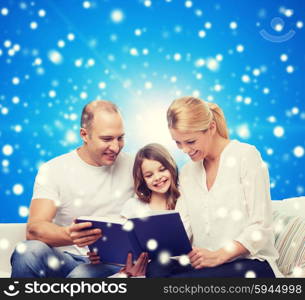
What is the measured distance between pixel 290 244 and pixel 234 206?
0.30 m

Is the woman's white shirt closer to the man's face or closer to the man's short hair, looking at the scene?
the man's face

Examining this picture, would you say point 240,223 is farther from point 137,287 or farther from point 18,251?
point 18,251

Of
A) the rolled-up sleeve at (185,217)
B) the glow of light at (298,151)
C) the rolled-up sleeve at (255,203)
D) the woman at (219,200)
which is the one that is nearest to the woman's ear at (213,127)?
the woman at (219,200)

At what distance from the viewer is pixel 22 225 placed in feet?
7.36

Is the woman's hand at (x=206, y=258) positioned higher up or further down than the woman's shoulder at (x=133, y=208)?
further down

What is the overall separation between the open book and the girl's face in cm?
28

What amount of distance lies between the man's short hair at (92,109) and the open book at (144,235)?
1.70 ft

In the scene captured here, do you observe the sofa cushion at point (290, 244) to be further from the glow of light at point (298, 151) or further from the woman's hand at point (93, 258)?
the woman's hand at point (93, 258)

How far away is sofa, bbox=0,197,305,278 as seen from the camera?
6.20ft

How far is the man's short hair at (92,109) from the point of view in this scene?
2109mm

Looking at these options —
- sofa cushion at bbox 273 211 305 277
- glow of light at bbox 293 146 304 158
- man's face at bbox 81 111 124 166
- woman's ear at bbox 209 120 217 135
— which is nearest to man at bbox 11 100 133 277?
man's face at bbox 81 111 124 166

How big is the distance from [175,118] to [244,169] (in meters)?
0.32

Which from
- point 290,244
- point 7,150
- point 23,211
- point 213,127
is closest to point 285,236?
point 290,244

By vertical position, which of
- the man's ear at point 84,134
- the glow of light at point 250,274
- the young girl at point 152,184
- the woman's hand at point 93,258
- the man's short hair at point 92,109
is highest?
the man's short hair at point 92,109
